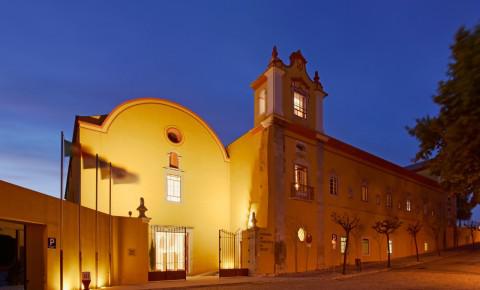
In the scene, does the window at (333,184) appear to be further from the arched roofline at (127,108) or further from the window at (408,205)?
the window at (408,205)

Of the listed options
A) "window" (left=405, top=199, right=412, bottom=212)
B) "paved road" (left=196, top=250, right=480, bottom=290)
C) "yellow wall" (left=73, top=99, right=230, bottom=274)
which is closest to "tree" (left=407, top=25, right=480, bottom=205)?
"paved road" (left=196, top=250, right=480, bottom=290)

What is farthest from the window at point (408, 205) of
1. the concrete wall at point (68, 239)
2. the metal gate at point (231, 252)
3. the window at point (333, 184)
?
the concrete wall at point (68, 239)

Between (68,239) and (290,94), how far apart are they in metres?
14.8

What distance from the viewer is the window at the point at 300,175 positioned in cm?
2536

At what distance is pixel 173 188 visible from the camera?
77.7 ft

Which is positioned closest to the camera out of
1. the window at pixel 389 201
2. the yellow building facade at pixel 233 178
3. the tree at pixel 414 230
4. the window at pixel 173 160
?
the yellow building facade at pixel 233 178

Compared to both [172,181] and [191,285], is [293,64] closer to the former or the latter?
[172,181]

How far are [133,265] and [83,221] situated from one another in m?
3.39

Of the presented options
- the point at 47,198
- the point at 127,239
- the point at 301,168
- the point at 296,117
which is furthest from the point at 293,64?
the point at 47,198

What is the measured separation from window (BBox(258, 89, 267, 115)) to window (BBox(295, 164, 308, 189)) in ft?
11.4

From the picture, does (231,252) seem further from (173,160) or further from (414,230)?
(414,230)

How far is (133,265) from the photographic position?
18219mm

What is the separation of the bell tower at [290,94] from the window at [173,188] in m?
5.37

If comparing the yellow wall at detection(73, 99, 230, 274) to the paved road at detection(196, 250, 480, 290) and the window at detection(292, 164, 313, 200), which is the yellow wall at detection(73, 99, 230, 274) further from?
the paved road at detection(196, 250, 480, 290)
